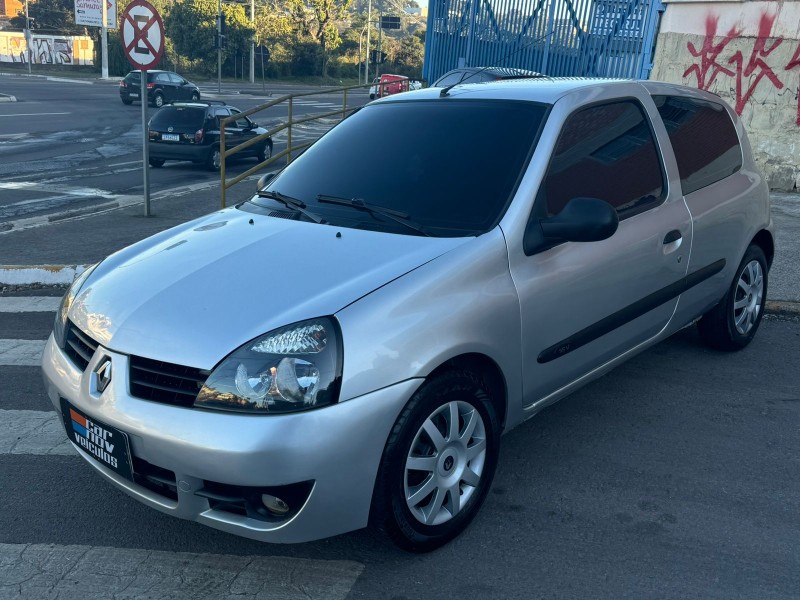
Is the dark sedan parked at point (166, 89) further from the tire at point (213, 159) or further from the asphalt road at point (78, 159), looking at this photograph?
the tire at point (213, 159)

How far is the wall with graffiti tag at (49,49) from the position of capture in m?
63.0

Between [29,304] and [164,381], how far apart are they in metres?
4.40

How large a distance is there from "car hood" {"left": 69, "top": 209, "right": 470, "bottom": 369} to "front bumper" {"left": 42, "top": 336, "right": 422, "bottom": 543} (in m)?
0.19

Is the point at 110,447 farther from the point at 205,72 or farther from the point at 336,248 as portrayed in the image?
the point at 205,72

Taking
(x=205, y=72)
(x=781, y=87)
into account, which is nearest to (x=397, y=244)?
(x=781, y=87)

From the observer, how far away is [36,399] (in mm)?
4664

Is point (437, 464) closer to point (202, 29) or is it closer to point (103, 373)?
point (103, 373)

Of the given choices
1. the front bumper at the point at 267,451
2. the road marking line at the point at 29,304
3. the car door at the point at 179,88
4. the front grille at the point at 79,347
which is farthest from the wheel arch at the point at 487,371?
the car door at the point at 179,88

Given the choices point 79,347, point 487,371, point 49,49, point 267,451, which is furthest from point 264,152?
point 49,49

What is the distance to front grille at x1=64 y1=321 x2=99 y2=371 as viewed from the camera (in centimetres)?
319

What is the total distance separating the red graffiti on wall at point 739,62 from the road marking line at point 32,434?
9.59 m

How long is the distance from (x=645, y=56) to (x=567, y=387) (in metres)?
11.3

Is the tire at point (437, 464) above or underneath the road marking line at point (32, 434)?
above

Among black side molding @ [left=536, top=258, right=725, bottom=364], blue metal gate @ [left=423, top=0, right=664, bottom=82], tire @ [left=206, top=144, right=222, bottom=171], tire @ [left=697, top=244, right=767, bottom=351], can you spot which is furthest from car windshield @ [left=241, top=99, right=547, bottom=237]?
tire @ [left=206, top=144, right=222, bottom=171]
